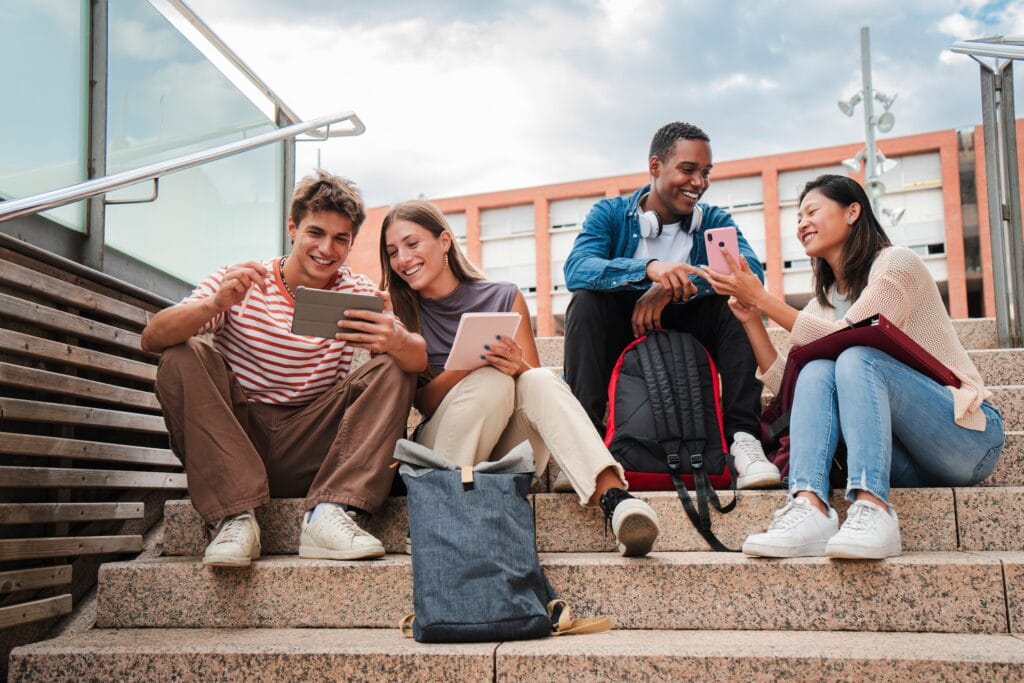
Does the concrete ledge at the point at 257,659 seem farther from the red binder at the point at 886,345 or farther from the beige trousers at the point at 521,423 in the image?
the red binder at the point at 886,345

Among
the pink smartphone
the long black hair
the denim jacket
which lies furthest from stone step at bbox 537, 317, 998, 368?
the pink smartphone

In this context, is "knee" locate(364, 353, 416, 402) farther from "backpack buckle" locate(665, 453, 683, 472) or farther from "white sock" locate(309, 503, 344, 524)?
"backpack buckle" locate(665, 453, 683, 472)

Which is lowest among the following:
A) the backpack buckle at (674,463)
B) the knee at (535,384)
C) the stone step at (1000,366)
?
the backpack buckle at (674,463)

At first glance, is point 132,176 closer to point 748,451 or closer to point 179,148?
point 179,148

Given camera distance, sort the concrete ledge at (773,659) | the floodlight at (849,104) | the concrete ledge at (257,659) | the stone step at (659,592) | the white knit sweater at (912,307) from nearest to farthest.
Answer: the concrete ledge at (773,659) < the concrete ledge at (257,659) < the stone step at (659,592) < the white knit sweater at (912,307) < the floodlight at (849,104)

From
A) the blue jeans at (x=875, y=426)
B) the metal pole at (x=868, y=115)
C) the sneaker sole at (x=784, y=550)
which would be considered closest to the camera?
the sneaker sole at (x=784, y=550)

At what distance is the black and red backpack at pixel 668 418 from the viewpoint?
268 cm

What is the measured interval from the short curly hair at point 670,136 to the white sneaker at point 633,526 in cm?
176

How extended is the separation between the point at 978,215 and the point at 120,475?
2503 cm

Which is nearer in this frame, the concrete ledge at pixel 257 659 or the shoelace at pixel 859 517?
the concrete ledge at pixel 257 659

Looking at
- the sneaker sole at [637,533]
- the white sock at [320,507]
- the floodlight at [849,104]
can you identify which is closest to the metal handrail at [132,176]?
the white sock at [320,507]

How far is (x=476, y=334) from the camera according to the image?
2.50 m

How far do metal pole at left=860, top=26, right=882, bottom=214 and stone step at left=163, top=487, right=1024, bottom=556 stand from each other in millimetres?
9325

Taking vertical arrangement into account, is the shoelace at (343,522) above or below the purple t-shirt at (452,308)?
below
